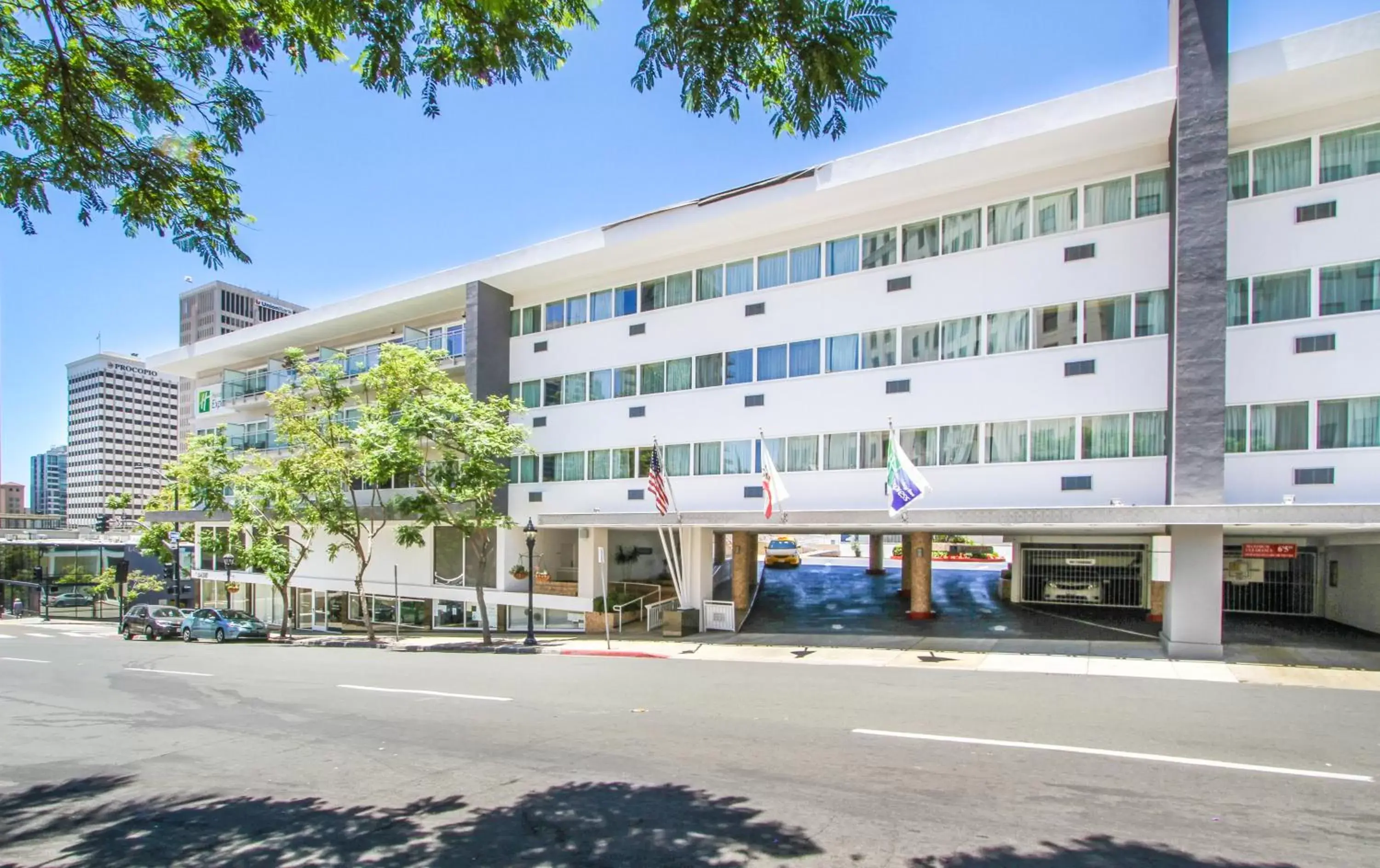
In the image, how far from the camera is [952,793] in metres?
7.55

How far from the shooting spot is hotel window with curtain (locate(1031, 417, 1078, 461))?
744 inches

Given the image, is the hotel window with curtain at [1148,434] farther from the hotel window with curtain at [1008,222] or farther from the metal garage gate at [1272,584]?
the metal garage gate at [1272,584]

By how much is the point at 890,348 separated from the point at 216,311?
18114 cm

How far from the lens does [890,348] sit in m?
21.5

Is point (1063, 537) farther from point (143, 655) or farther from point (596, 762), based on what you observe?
point (143, 655)

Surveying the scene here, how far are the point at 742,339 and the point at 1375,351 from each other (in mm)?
14816

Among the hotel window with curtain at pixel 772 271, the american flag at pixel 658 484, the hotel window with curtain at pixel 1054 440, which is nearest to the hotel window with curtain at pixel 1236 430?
the hotel window with curtain at pixel 1054 440

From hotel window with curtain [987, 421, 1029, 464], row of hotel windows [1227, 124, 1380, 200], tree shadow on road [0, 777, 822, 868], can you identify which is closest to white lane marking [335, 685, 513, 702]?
tree shadow on road [0, 777, 822, 868]

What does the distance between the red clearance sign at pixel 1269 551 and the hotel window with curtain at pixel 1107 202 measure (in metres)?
9.60

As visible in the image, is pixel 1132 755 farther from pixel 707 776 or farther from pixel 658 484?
pixel 658 484

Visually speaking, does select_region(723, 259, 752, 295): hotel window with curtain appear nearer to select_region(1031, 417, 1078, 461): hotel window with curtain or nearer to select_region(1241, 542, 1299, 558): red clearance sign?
select_region(1031, 417, 1078, 461): hotel window with curtain

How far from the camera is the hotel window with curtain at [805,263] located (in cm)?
2292

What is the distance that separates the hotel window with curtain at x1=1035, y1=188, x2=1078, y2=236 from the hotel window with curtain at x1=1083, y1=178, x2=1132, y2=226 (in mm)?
254

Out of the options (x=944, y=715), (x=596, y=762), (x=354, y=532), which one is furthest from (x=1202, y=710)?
(x=354, y=532)
